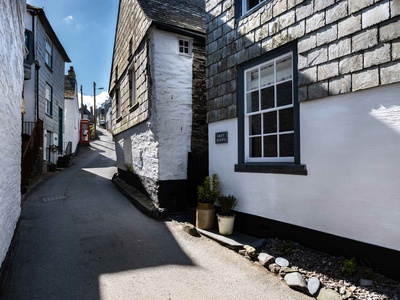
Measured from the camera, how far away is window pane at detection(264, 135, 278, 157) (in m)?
5.28

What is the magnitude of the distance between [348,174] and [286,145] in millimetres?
1325

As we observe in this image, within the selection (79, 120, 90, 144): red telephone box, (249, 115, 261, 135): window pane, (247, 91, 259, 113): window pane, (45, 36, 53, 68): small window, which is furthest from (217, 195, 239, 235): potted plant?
(79, 120, 90, 144): red telephone box

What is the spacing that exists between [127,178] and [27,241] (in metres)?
6.14

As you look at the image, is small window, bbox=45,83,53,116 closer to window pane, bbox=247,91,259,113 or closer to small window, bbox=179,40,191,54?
small window, bbox=179,40,191,54

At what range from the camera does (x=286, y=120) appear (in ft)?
16.5

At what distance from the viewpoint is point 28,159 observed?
10484 mm

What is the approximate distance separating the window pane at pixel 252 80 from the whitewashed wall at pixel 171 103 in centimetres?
303

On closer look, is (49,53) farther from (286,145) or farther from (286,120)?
(286,145)

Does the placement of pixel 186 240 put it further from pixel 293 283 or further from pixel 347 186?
Result: pixel 347 186

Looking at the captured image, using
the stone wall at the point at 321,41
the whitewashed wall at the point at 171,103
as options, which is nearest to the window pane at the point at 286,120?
the stone wall at the point at 321,41

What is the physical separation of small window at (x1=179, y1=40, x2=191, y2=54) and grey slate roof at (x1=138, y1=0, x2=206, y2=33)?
42cm

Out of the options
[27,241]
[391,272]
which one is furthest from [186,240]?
[391,272]

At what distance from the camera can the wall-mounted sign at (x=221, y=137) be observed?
20.3 feet

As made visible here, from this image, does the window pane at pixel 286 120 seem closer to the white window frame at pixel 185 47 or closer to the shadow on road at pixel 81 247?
the shadow on road at pixel 81 247
